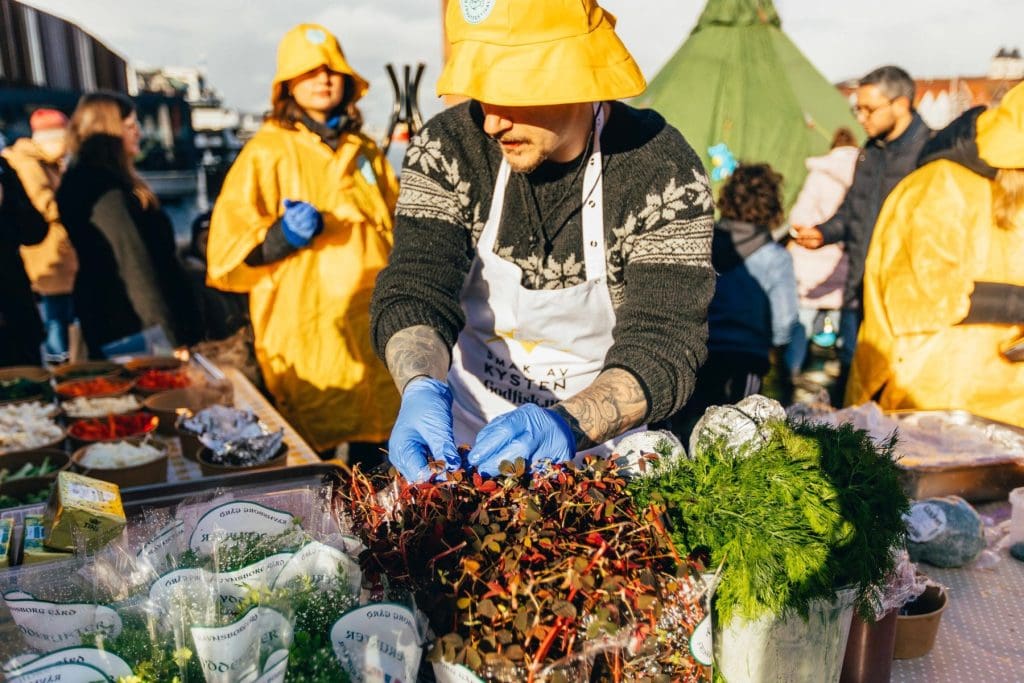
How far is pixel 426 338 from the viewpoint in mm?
1767

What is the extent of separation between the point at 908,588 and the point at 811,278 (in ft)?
15.4

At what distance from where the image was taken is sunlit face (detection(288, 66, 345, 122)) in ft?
11.7

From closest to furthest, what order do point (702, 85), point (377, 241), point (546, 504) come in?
point (546, 504)
point (377, 241)
point (702, 85)

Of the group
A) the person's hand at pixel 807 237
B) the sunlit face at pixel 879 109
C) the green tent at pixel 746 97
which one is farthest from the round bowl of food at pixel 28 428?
the green tent at pixel 746 97

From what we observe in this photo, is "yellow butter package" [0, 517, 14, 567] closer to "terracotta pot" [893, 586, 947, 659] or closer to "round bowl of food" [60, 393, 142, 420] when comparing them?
"round bowl of food" [60, 393, 142, 420]

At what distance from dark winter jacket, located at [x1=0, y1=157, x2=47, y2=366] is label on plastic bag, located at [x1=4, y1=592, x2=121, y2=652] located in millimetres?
3387

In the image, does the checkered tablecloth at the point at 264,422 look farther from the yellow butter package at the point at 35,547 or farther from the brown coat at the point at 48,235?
the brown coat at the point at 48,235

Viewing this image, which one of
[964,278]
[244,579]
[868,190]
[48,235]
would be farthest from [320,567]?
[868,190]

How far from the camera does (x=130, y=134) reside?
13.5ft

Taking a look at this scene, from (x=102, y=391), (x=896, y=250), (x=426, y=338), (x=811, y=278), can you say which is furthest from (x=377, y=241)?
(x=811, y=278)

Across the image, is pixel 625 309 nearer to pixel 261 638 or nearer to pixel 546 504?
pixel 546 504

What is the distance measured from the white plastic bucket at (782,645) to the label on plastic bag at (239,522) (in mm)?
710

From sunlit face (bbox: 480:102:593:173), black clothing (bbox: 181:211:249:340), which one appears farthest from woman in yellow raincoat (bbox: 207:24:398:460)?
sunlit face (bbox: 480:102:593:173)

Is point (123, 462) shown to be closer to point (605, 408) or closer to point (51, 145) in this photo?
point (605, 408)
